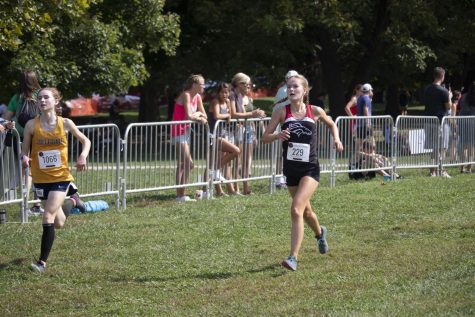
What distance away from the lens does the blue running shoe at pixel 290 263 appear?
29.7ft

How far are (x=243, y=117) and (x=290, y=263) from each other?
21.4ft

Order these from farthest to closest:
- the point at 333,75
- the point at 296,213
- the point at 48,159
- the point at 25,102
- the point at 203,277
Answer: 1. the point at 333,75
2. the point at 25,102
3. the point at 48,159
4. the point at 296,213
5. the point at 203,277

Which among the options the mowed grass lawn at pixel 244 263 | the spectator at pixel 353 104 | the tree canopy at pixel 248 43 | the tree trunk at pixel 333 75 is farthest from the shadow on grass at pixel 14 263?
the tree trunk at pixel 333 75

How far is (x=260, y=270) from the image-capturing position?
30.3 feet

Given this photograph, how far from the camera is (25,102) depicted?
12617 mm

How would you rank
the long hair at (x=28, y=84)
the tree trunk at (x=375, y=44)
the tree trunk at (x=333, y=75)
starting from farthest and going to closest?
the tree trunk at (x=333, y=75), the tree trunk at (x=375, y=44), the long hair at (x=28, y=84)

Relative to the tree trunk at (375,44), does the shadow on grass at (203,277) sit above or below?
below

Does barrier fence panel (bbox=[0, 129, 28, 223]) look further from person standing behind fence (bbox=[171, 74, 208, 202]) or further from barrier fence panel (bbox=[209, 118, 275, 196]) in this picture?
barrier fence panel (bbox=[209, 118, 275, 196])

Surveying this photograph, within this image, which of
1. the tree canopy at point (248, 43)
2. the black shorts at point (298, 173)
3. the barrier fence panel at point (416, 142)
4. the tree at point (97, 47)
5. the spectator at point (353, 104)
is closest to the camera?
the black shorts at point (298, 173)

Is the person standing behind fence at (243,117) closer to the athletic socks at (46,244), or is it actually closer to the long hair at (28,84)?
the long hair at (28,84)

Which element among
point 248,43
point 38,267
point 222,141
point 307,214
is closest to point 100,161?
point 222,141

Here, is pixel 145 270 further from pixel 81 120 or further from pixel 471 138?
pixel 81 120

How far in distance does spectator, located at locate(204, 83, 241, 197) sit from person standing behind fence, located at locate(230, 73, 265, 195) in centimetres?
14

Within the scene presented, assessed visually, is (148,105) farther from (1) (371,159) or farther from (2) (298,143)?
(2) (298,143)
